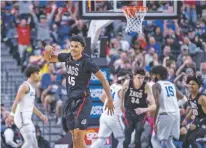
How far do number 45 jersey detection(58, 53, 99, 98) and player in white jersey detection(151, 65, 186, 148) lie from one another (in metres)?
3.01

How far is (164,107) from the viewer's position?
55.1 ft

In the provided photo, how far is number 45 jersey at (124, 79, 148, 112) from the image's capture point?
1748cm

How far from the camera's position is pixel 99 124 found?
62.2ft

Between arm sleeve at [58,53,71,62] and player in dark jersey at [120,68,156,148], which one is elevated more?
arm sleeve at [58,53,71,62]

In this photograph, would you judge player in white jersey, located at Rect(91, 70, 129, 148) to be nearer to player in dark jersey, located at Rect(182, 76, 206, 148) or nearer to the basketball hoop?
the basketball hoop

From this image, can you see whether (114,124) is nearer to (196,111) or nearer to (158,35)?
(196,111)

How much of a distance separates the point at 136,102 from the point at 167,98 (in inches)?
40.0

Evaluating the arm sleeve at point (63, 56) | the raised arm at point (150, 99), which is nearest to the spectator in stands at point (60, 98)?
the raised arm at point (150, 99)

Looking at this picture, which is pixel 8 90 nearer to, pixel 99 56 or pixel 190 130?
pixel 99 56

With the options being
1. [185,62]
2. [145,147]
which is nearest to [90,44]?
[145,147]

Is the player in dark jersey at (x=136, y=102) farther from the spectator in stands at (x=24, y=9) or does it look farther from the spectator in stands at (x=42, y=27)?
the spectator in stands at (x=24, y=9)

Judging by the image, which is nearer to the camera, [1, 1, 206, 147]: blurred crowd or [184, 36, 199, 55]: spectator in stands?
[1, 1, 206, 147]: blurred crowd

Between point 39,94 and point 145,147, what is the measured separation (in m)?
6.10

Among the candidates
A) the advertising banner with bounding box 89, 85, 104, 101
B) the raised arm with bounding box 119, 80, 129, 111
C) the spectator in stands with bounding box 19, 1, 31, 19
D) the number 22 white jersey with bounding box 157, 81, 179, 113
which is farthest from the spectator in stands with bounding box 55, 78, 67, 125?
the number 22 white jersey with bounding box 157, 81, 179, 113
